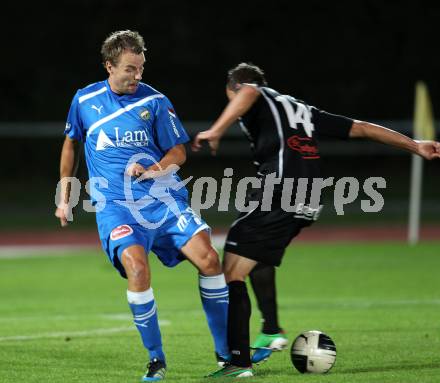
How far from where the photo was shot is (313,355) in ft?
22.6

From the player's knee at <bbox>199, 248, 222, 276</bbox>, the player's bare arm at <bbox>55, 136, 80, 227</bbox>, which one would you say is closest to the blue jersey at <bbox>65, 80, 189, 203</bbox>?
the player's bare arm at <bbox>55, 136, 80, 227</bbox>

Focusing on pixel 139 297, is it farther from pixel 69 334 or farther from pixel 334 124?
pixel 69 334

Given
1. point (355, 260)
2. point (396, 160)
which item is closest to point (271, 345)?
point (355, 260)

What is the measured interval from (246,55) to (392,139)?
30.2 meters

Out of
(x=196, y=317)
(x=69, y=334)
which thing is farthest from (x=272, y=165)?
(x=196, y=317)

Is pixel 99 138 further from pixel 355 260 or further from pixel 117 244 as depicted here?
pixel 355 260

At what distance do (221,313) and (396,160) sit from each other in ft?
83.9

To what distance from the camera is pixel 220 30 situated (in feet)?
123

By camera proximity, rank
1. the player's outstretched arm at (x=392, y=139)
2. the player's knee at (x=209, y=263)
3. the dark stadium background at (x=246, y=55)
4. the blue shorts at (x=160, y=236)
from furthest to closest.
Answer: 1. the dark stadium background at (x=246, y=55)
2. the player's outstretched arm at (x=392, y=139)
3. the player's knee at (x=209, y=263)
4. the blue shorts at (x=160, y=236)

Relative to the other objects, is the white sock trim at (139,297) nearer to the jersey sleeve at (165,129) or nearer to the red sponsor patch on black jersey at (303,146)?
the jersey sleeve at (165,129)

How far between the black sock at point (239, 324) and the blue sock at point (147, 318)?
1.68 ft

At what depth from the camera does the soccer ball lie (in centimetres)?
688

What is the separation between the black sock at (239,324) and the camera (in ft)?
22.3

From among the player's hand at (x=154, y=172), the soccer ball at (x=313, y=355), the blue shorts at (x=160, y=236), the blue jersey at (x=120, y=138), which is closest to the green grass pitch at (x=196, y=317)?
the soccer ball at (x=313, y=355)
